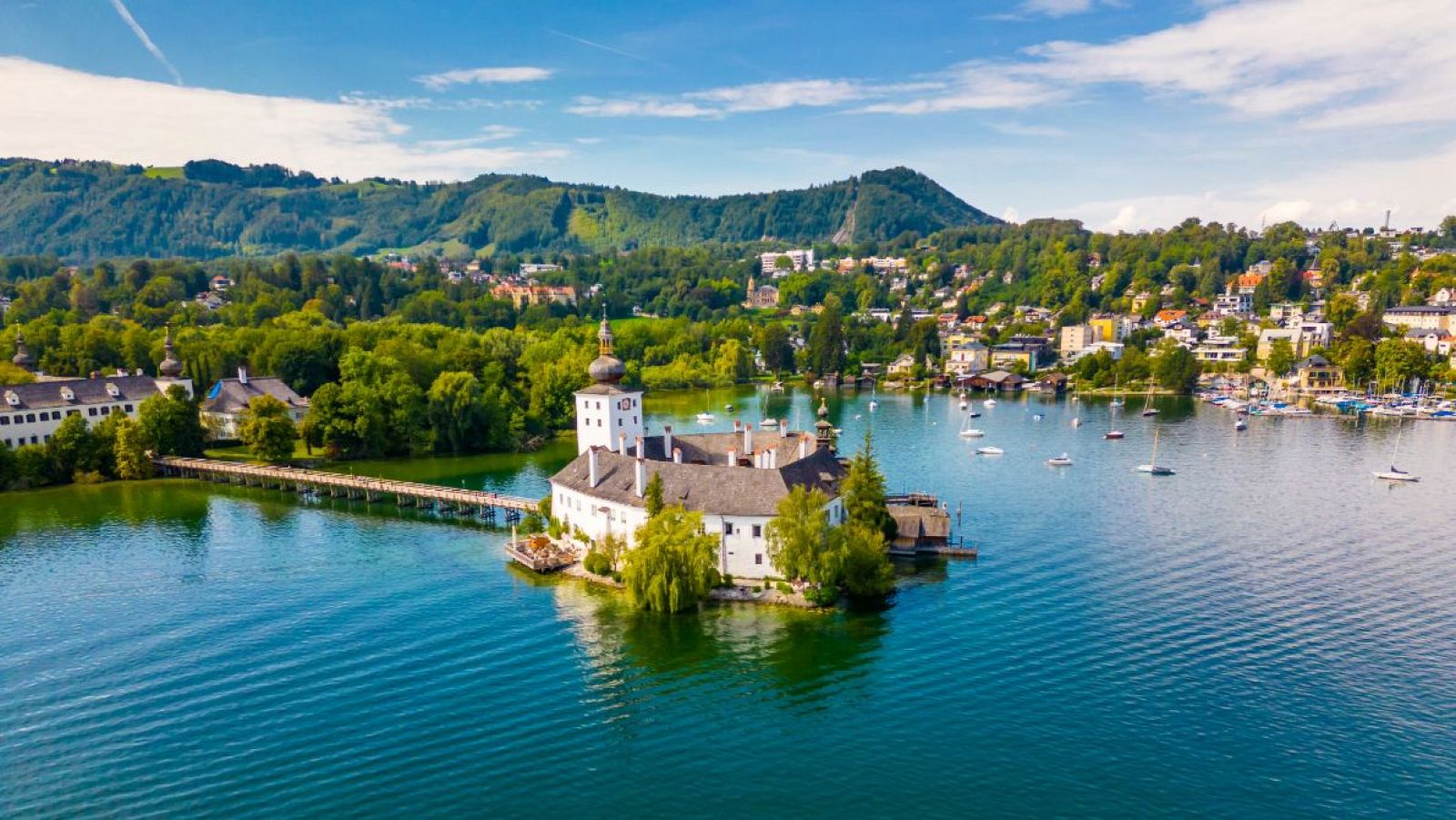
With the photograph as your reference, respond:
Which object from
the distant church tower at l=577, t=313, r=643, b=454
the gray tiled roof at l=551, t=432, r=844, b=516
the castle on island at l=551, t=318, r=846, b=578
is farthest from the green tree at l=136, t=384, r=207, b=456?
the gray tiled roof at l=551, t=432, r=844, b=516

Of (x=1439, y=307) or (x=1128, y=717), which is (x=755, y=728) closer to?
(x=1128, y=717)

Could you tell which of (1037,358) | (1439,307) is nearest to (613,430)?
(1037,358)

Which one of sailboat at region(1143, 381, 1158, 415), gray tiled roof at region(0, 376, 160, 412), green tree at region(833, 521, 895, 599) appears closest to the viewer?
green tree at region(833, 521, 895, 599)

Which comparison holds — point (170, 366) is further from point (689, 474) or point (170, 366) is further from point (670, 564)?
point (670, 564)

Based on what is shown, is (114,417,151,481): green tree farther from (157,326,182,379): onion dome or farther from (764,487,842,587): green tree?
(764,487,842,587): green tree

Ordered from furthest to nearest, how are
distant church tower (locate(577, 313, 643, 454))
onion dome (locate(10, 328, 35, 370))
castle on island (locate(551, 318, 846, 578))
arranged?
onion dome (locate(10, 328, 35, 370)) < distant church tower (locate(577, 313, 643, 454)) < castle on island (locate(551, 318, 846, 578))

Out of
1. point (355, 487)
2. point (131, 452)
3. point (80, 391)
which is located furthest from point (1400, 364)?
point (80, 391)
